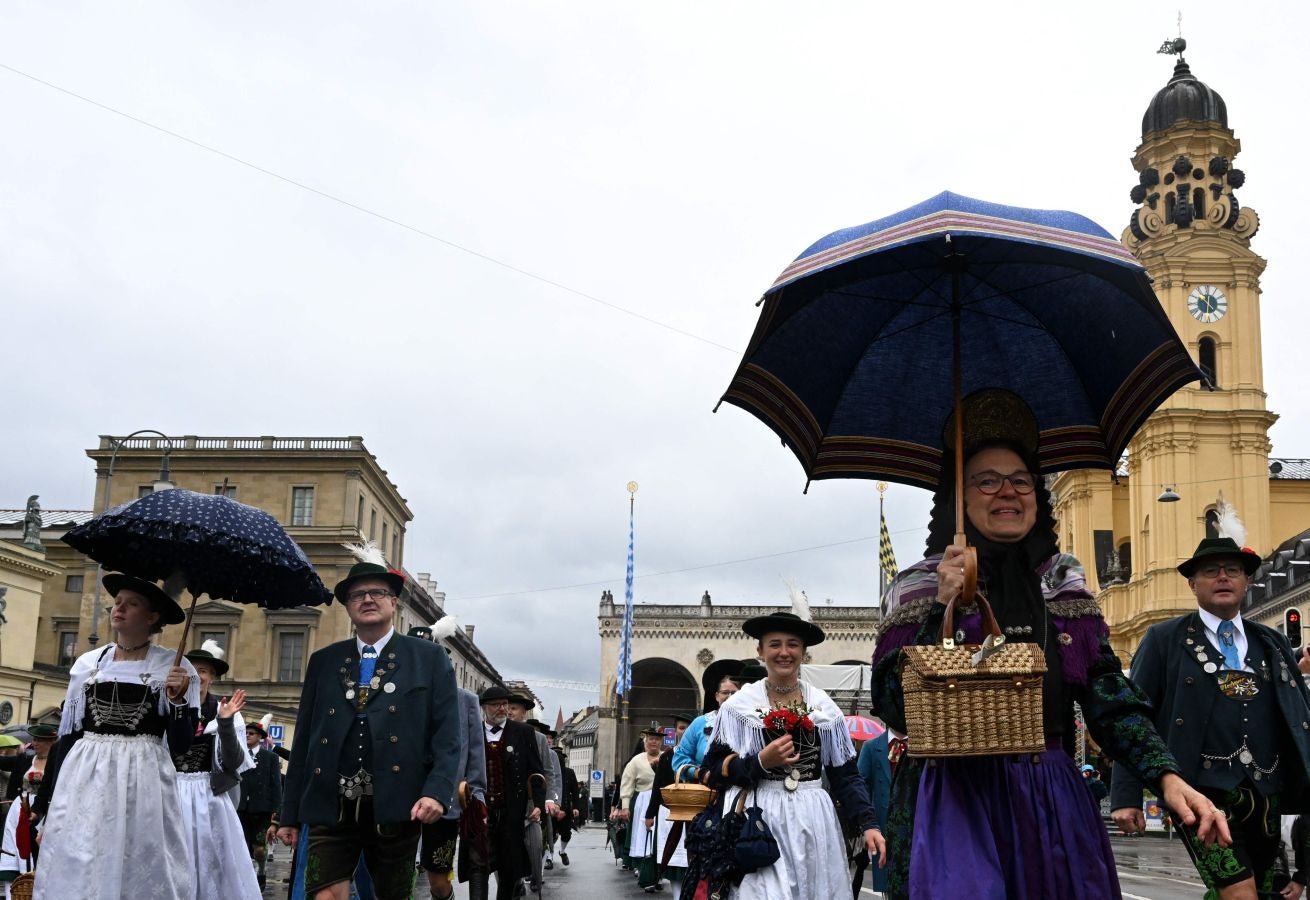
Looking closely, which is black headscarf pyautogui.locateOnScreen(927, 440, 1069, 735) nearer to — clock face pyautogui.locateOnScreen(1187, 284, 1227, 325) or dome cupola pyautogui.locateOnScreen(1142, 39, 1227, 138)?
clock face pyautogui.locateOnScreen(1187, 284, 1227, 325)

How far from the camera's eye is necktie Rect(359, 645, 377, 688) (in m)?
7.41

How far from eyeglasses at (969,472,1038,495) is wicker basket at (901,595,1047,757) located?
736 millimetres

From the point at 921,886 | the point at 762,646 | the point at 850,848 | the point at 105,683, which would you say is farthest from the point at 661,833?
the point at 921,886

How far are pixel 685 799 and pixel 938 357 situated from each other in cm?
319

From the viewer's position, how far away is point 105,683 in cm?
760

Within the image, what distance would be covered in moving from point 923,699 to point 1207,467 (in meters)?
53.5

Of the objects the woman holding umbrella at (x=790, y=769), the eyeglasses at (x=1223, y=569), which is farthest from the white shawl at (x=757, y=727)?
the eyeglasses at (x=1223, y=569)

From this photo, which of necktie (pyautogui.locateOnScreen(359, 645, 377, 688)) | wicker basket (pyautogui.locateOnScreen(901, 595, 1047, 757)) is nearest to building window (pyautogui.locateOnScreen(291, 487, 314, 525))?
necktie (pyautogui.locateOnScreen(359, 645, 377, 688))

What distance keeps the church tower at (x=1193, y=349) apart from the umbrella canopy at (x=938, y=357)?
4967 centimetres

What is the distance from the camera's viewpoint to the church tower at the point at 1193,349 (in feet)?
176

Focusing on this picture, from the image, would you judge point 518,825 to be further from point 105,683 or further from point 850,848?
point 105,683

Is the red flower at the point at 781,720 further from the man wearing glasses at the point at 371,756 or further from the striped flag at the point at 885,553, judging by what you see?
the striped flag at the point at 885,553

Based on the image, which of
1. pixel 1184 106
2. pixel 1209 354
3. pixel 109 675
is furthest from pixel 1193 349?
pixel 109 675

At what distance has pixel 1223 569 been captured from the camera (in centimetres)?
712
